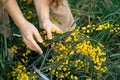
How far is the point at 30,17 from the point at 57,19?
0.53ft

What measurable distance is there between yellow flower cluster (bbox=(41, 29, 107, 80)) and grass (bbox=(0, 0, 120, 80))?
0.04 meters

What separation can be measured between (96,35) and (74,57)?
0.46m

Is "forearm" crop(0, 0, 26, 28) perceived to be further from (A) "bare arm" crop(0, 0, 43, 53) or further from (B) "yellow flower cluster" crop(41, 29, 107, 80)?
(B) "yellow flower cluster" crop(41, 29, 107, 80)

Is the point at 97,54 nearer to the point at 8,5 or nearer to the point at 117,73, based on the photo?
the point at 117,73

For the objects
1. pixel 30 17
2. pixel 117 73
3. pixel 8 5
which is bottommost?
pixel 117 73

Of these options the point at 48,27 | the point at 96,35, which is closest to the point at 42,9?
the point at 48,27

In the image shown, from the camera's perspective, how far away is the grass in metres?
1.88

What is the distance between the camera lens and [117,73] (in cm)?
204

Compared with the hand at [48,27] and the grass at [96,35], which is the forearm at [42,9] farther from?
the grass at [96,35]

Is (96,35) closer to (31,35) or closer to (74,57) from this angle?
(74,57)

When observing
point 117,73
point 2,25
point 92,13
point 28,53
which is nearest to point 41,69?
point 28,53

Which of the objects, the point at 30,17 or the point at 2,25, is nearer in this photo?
the point at 2,25

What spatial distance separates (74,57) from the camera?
5.98 feet

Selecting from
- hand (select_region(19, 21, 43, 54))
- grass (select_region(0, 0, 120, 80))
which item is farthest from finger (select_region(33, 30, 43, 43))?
grass (select_region(0, 0, 120, 80))
